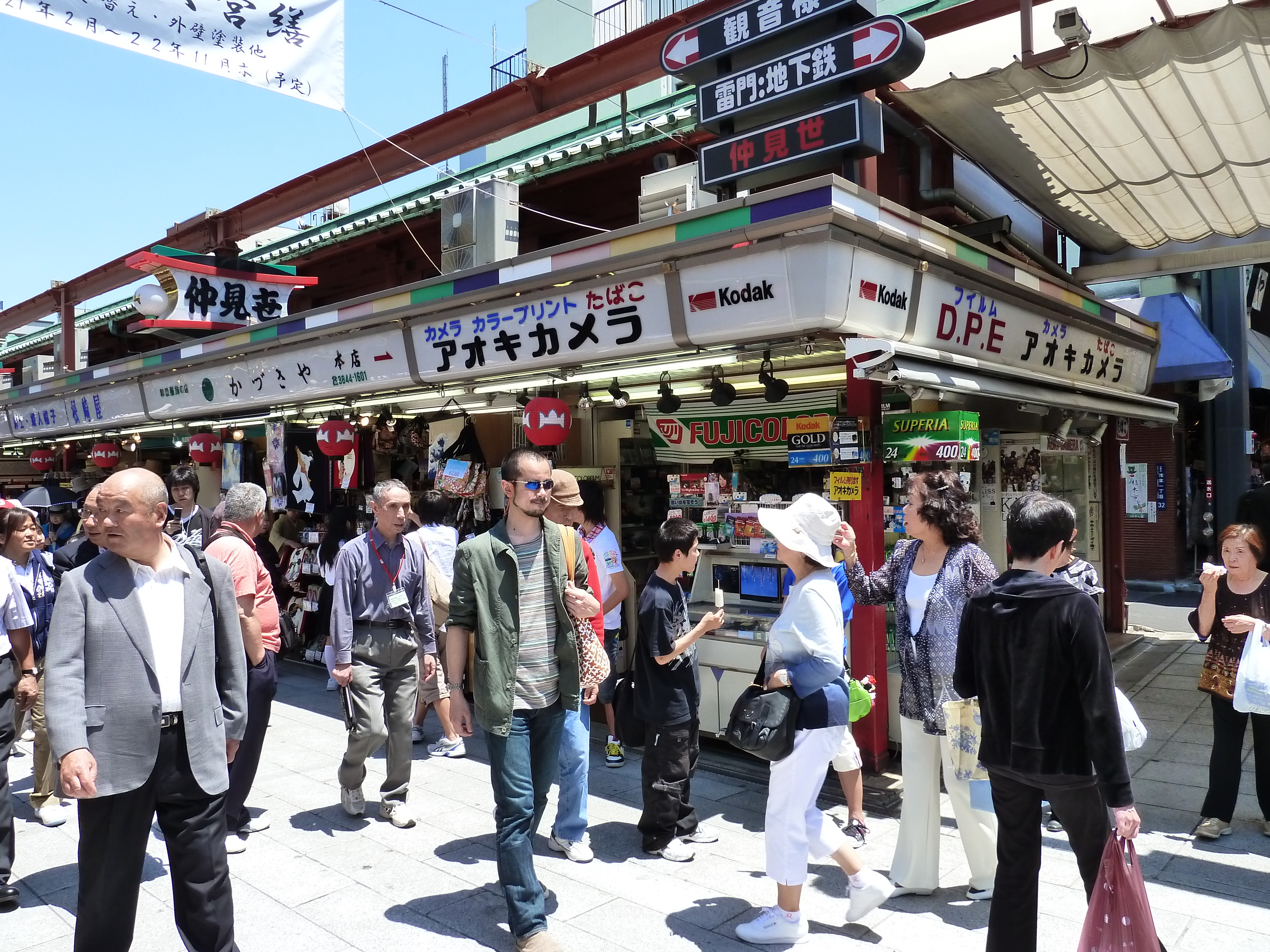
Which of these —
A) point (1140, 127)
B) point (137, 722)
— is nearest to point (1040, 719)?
point (137, 722)

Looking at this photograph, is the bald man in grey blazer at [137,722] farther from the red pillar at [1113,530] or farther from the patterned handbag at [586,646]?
the red pillar at [1113,530]

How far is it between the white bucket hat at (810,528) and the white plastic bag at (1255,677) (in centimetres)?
250

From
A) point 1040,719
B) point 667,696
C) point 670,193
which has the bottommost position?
point 667,696

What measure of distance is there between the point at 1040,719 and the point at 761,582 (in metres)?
3.58

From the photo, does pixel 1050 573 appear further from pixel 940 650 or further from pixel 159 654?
pixel 159 654

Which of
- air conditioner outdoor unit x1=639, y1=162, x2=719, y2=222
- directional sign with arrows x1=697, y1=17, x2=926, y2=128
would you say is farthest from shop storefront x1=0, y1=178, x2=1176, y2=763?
air conditioner outdoor unit x1=639, y1=162, x2=719, y2=222

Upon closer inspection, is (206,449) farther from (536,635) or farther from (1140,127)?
(1140,127)

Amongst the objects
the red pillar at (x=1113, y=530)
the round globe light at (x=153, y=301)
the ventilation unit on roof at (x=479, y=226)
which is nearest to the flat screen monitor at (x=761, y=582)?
the ventilation unit on roof at (x=479, y=226)

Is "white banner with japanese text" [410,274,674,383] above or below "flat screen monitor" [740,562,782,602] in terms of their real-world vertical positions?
above

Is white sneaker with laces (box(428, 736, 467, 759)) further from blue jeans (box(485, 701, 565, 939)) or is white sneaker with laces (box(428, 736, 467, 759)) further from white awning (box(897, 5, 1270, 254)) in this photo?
white awning (box(897, 5, 1270, 254))

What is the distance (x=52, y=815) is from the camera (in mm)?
5305

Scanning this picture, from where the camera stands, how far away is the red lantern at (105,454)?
1366 cm

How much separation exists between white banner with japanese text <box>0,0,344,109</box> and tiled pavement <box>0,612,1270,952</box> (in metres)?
4.73

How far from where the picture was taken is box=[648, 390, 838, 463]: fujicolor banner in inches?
264
